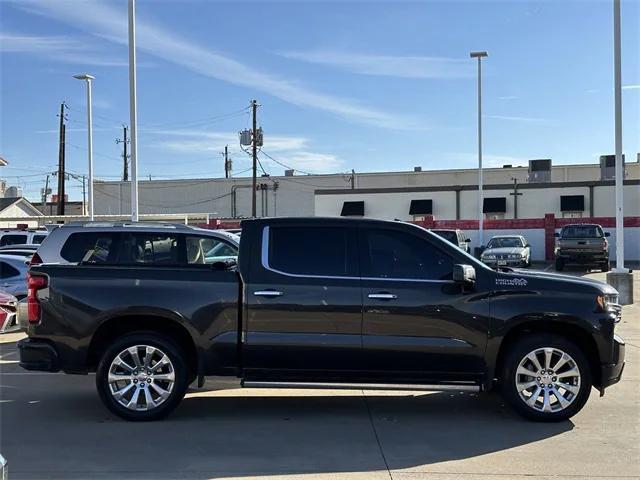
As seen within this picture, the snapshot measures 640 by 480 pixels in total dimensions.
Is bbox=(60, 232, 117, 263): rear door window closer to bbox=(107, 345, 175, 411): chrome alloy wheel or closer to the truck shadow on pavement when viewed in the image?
the truck shadow on pavement

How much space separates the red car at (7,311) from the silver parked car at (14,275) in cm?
81

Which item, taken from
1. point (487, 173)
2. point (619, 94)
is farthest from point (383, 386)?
point (487, 173)

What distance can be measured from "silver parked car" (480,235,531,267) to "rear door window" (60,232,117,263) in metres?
19.8

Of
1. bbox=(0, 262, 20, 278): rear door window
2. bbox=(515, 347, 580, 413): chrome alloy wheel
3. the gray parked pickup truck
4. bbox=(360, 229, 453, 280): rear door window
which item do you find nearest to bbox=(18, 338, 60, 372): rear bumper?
bbox=(360, 229, 453, 280): rear door window

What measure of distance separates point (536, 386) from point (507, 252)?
21095 mm

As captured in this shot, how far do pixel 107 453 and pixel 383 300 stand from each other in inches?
107

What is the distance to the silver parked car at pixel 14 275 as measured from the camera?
40.4ft

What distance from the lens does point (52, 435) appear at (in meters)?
5.91

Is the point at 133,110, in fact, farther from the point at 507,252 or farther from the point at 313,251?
the point at 507,252

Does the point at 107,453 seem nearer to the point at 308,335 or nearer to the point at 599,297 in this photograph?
the point at 308,335

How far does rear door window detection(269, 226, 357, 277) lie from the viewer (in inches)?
248

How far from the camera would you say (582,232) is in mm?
26781

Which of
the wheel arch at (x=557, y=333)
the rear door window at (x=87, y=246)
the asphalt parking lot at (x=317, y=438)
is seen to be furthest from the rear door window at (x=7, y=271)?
the wheel arch at (x=557, y=333)

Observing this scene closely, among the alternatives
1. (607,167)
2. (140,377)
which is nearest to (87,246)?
(140,377)
